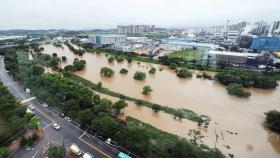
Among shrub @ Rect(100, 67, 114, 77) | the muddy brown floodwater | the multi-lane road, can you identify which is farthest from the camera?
shrub @ Rect(100, 67, 114, 77)

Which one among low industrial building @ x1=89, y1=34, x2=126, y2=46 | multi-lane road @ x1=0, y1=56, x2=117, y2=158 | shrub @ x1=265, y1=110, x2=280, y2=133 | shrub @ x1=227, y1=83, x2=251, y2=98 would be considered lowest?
multi-lane road @ x1=0, y1=56, x2=117, y2=158

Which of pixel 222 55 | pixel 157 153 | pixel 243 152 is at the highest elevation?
pixel 222 55

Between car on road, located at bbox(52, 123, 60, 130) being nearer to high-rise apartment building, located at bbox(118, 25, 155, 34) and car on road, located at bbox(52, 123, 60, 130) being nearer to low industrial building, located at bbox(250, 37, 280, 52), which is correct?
low industrial building, located at bbox(250, 37, 280, 52)

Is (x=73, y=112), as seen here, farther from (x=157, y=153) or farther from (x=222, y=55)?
(x=222, y=55)

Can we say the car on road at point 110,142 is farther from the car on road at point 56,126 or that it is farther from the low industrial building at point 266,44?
the low industrial building at point 266,44

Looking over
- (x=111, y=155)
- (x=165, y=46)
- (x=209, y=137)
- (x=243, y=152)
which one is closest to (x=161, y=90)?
(x=209, y=137)

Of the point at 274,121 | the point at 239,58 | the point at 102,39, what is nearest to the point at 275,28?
the point at 239,58

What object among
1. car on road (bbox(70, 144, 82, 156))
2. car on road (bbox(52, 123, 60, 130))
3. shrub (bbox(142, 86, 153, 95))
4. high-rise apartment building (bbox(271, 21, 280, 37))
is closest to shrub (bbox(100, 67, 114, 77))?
shrub (bbox(142, 86, 153, 95))

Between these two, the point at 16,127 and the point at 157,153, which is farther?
the point at 16,127

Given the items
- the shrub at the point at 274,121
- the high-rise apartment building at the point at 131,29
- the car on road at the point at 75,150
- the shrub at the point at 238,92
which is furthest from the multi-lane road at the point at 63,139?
the high-rise apartment building at the point at 131,29
